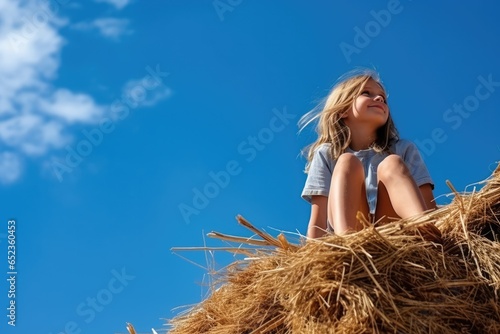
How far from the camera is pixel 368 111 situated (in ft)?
11.6

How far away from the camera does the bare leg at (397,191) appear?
101 inches

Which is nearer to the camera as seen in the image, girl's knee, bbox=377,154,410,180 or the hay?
the hay

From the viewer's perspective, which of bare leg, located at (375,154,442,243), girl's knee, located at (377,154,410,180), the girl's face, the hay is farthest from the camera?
the girl's face

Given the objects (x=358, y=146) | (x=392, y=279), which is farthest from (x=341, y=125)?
(x=392, y=279)

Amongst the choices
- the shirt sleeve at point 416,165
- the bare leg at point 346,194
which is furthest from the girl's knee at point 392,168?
the shirt sleeve at point 416,165

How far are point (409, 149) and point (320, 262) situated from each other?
1.81 m

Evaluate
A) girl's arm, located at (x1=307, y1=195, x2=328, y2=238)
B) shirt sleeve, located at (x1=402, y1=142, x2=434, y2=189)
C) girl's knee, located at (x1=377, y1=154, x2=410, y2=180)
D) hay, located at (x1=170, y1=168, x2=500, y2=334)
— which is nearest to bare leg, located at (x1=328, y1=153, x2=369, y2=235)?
girl's knee, located at (x1=377, y1=154, x2=410, y2=180)

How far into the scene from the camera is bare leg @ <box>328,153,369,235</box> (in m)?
2.43

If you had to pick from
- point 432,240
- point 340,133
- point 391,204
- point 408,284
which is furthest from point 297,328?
point 340,133

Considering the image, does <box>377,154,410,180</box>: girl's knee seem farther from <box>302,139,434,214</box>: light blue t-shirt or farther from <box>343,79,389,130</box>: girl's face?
<box>343,79,389,130</box>: girl's face

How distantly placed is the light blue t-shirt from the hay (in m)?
1.06

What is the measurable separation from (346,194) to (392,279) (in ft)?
2.02

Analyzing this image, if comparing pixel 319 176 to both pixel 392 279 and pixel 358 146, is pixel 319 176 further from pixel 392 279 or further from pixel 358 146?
pixel 392 279

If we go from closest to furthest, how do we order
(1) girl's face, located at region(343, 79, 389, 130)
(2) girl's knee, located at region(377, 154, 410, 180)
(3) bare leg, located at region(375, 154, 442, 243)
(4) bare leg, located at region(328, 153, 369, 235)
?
(4) bare leg, located at region(328, 153, 369, 235) < (3) bare leg, located at region(375, 154, 442, 243) < (2) girl's knee, located at region(377, 154, 410, 180) < (1) girl's face, located at region(343, 79, 389, 130)
